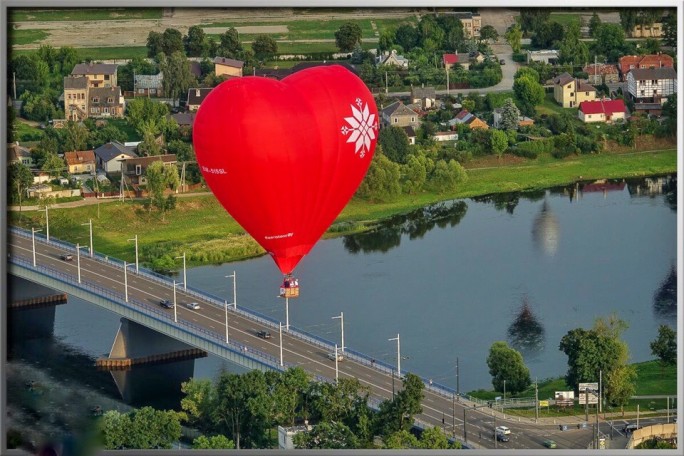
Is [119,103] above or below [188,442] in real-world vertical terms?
above

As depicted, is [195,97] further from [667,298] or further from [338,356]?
[338,356]

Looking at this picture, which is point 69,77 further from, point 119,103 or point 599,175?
point 599,175

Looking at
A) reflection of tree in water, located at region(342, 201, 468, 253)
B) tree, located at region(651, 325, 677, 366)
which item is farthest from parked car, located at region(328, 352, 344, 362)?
reflection of tree in water, located at region(342, 201, 468, 253)

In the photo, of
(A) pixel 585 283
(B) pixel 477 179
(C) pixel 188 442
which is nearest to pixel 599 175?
(B) pixel 477 179

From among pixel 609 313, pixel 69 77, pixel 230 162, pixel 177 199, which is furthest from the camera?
pixel 69 77

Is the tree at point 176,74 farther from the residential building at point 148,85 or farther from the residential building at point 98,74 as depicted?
the residential building at point 98,74

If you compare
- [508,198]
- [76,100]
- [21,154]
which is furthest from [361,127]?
[76,100]

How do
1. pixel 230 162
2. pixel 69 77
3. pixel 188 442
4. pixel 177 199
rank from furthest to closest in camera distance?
pixel 69 77
pixel 177 199
pixel 188 442
pixel 230 162

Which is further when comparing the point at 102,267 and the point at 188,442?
the point at 102,267

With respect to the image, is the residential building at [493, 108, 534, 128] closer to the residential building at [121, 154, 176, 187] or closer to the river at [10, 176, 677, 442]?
the river at [10, 176, 677, 442]
